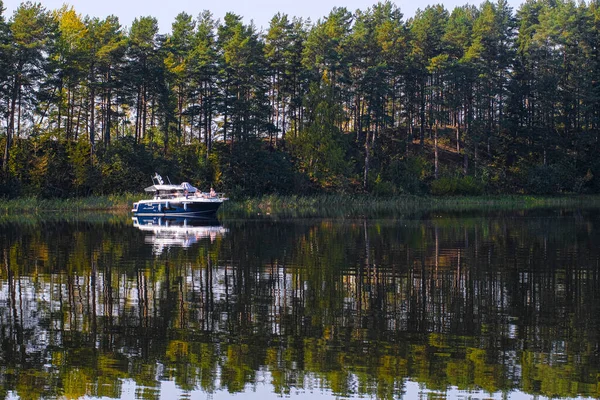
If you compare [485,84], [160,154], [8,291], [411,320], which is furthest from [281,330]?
[485,84]

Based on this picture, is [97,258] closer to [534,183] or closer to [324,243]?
[324,243]

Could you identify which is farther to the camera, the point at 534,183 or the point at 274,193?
the point at 534,183

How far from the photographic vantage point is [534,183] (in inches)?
3056

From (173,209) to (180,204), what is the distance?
79 centimetres

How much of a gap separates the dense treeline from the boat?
9677 mm

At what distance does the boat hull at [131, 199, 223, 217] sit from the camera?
185 feet

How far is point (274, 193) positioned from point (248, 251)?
1594 inches

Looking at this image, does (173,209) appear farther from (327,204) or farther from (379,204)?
(379,204)

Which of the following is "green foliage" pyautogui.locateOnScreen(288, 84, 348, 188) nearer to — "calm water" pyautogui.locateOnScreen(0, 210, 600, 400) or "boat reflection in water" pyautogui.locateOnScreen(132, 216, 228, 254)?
"boat reflection in water" pyautogui.locateOnScreen(132, 216, 228, 254)

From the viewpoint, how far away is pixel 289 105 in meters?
81.7

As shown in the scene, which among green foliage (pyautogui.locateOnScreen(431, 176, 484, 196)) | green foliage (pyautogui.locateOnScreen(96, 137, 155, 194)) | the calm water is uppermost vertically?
green foliage (pyautogui.locateOnScreen(96, 137, 155, 194))

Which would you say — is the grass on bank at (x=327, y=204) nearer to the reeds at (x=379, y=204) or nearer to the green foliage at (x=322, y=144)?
the reeds at (x=379, y=204)

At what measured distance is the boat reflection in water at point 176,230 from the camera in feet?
116

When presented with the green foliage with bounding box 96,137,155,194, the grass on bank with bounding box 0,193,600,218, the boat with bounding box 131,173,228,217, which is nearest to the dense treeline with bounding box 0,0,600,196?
the green foliage with bounding box 96,137,155,194
